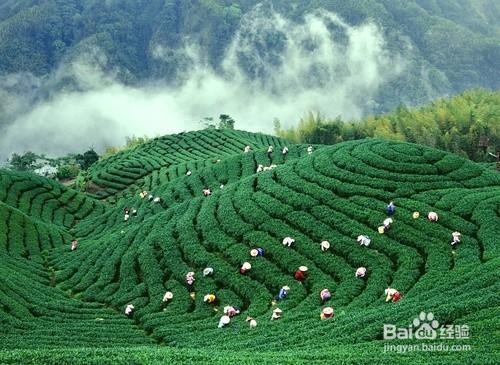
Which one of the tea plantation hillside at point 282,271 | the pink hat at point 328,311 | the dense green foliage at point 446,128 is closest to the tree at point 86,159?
the dense green foliage at point 446,128

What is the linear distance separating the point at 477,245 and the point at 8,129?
191 meters

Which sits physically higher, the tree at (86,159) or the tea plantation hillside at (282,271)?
the tree at (86,159)

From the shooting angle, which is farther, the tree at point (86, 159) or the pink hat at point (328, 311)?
the tree at point (86, 159)

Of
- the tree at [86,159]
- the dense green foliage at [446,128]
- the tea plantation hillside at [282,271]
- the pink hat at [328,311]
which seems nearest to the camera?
the tea plantation hillside at [282,271]

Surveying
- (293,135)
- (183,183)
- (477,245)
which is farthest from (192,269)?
(293,135)

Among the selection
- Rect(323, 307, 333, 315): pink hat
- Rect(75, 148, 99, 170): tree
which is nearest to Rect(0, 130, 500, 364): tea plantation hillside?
Rect(323, 307, 333, 315): pink hat

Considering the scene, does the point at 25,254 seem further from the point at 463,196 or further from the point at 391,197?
the point at 463,196

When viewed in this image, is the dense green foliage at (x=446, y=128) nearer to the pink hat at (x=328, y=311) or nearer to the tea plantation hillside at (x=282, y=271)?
the tea plantation hillside at (x=282, y=271)
